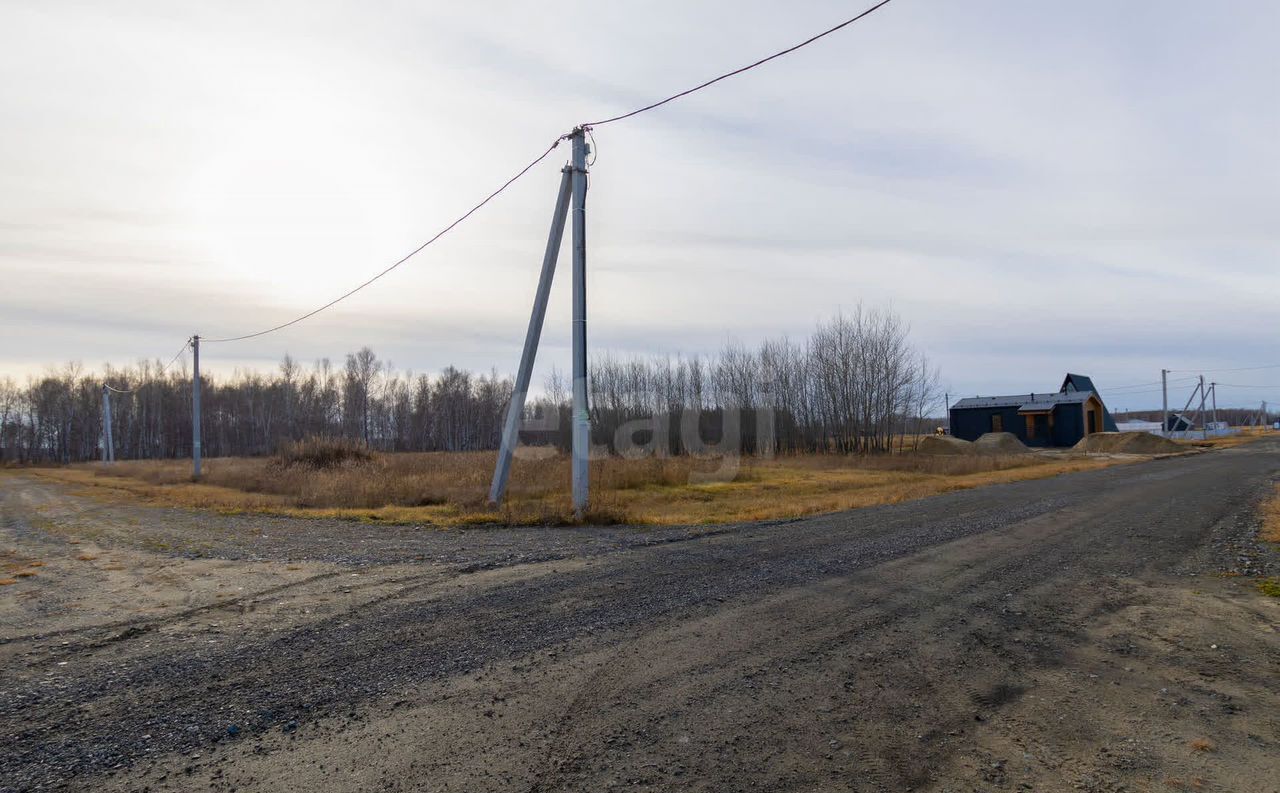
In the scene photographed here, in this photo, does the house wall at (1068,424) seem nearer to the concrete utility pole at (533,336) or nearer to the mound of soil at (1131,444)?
the mound of soil at (1131,444)

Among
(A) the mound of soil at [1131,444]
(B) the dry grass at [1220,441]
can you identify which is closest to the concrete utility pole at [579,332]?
(A) the mound of soil at [1131,444]

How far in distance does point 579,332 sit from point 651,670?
867 cm

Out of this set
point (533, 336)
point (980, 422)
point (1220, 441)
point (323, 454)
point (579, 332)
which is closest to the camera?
point (579, 332)

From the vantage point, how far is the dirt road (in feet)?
10.2

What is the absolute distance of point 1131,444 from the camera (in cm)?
4175

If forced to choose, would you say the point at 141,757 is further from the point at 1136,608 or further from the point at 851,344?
the point at 851,344

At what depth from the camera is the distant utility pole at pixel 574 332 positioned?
12.2 meters

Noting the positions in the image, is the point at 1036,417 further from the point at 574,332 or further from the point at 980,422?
the point at 574,332

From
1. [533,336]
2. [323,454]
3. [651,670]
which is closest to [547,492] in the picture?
[533,336]

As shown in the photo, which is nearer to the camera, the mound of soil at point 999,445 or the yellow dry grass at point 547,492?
the yellow dry grass at point 547,492

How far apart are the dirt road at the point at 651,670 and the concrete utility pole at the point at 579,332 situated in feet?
12.2

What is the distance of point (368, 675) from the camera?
4.21 m

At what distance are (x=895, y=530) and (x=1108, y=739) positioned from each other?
269 inches

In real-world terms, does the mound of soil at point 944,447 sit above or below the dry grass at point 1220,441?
above
